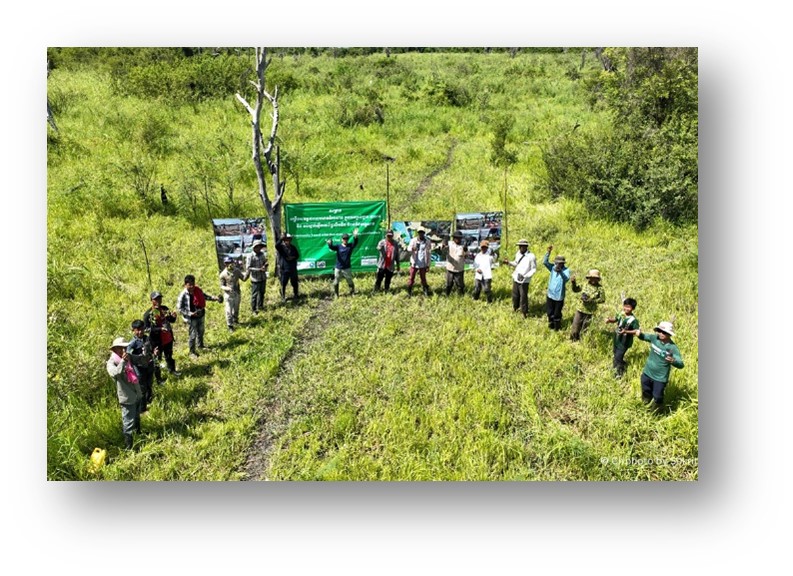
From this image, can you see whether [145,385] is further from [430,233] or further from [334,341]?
[430,233]

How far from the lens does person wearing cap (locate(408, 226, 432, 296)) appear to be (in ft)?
31.9

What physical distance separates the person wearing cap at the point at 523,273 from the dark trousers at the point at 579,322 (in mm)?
1046

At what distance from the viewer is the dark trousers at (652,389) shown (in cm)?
645

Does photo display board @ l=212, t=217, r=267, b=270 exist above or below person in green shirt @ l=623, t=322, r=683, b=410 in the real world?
above

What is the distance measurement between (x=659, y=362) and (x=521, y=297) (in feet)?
9.43

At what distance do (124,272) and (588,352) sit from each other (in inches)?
318

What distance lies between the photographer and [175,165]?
1491cm

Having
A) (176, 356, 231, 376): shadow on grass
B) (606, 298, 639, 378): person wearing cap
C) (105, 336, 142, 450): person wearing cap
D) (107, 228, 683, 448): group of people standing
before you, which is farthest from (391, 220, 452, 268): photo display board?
(105, 336, 142, 450): person wearing cap

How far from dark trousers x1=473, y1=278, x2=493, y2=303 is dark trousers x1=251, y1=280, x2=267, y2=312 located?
353 centimetres

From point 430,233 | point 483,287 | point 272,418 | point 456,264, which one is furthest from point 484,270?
point 272,418

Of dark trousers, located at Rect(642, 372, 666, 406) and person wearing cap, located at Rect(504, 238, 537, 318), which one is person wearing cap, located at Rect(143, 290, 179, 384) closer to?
person wearing cap, located at Rect(504, 238, 537, 318)

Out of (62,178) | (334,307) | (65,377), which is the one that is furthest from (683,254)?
(62,178)

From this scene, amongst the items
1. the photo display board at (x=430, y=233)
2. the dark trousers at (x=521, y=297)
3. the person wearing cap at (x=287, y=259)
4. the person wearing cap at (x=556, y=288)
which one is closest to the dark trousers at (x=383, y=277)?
the photo display board at (x=430, y=233)

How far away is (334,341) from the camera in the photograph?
27.0ft
